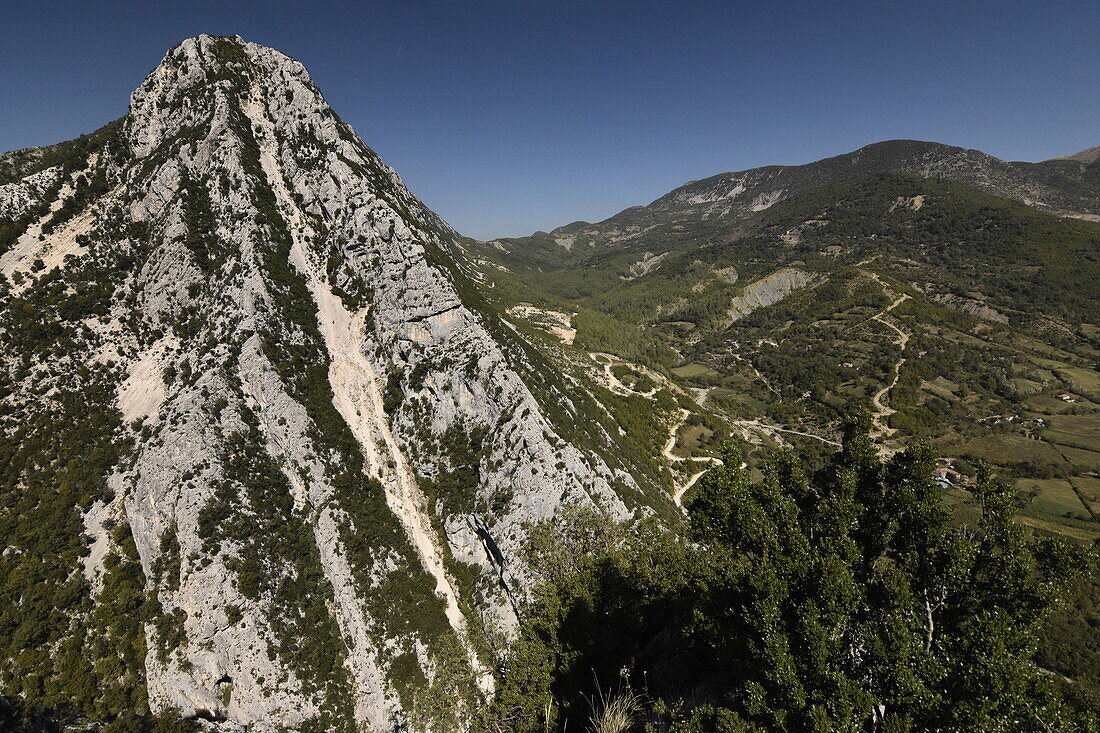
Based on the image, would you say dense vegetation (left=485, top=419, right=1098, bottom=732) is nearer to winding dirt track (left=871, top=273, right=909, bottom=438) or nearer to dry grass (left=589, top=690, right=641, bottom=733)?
dry grass (left=589, top=690, right=641, bottom=733)

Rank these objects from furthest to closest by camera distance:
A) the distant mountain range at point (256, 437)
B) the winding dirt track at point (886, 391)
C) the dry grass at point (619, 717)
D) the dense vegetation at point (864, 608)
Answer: the winding dirt track at point (886, 391) < the distant mountain range at point (256, 437) < the dry grass at point (619, 717) < the dense vegetation at point (864, 608)

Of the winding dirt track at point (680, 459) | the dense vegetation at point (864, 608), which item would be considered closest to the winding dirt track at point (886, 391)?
the winding dirt track at point (680, 459)

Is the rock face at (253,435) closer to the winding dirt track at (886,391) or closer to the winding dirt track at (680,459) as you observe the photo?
the winding dirt track at (680,459)

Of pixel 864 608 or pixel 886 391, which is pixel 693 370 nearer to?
pixel 886 391

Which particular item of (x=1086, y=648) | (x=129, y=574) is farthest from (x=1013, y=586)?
(x=1086, y=648)

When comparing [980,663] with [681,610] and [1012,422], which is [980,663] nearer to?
[681,610]

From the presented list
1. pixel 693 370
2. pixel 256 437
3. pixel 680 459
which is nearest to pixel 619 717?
pixel 256 437
